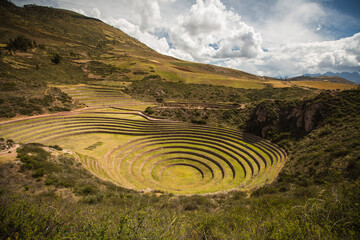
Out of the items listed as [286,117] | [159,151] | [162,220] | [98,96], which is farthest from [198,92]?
[162,220]

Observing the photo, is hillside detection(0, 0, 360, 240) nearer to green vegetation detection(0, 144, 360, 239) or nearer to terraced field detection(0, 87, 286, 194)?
green vegetation detection(0, 144, 360, 239)

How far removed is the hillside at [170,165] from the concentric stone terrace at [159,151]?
0.18 m

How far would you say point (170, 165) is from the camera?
21.0 m

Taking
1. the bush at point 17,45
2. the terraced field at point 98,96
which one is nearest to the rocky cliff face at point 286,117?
the terraced field at point 98,96

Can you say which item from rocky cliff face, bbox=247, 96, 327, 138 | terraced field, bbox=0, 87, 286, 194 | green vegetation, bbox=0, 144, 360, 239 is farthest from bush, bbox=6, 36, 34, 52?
rocky cliff face, bbox=247, 96, 327, 138

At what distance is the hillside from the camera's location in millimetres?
5047

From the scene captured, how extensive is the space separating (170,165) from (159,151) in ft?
10.4

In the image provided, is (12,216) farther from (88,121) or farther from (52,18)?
(52,18)

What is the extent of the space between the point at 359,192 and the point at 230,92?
48992 millimetres

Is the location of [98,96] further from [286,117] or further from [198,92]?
[286,117]

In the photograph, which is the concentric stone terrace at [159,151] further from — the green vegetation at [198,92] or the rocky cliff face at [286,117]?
the green vegetation at [198,92]

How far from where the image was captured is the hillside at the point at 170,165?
505cm

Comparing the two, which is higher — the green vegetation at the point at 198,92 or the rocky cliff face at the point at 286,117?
the green vegetation at the point at 198,92

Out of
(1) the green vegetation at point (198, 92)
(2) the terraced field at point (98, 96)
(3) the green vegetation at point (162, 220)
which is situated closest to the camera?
(3) the green vegetation at point (162, 220)
